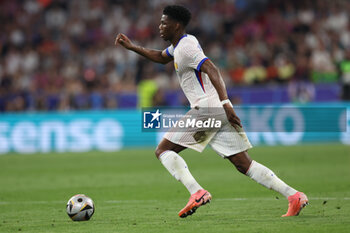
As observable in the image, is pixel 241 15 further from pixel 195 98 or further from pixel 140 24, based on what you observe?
pixel 195 98

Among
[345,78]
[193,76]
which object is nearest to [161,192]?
[193,76]

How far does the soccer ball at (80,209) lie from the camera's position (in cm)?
767

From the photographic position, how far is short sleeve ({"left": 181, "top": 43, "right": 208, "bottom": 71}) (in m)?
7.45

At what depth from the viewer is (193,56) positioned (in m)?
7.47

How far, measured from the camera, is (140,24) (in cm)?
2633

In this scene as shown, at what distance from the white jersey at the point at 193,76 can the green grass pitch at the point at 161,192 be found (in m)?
1.38

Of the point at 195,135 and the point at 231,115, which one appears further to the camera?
the point at 195,135

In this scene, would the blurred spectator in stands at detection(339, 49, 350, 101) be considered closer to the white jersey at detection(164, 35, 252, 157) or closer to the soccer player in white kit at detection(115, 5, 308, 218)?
the soccer player in white kit at detection(115, 5, 308, 218)

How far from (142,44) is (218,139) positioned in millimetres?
18103

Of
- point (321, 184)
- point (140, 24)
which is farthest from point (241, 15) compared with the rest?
point (321, 184)

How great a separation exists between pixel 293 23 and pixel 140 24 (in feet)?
20.0

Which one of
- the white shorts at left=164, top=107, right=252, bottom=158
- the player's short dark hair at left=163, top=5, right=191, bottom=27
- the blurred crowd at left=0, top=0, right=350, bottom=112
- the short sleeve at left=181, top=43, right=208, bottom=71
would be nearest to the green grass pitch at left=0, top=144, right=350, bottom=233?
the white shorts at left=164, top=107, right=252, bottom=158

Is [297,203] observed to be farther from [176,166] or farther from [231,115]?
[176,166]

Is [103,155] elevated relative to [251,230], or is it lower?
lower
